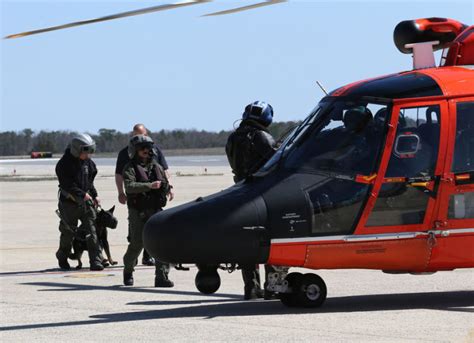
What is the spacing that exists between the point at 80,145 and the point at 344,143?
5.99 meters

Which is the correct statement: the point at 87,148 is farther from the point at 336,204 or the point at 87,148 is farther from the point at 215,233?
the point at 336,204

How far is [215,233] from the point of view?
10906 millimetres

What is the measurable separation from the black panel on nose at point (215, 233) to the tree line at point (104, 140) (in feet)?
443

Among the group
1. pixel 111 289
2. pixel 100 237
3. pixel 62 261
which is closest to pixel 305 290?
pixel 111 289

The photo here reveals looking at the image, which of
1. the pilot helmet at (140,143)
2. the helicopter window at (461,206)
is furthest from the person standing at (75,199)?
the helicopter window at (461,206)

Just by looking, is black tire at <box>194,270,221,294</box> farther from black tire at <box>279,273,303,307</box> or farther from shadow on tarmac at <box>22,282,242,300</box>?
shadow on tarmac at <box>22,282,242,300</box>

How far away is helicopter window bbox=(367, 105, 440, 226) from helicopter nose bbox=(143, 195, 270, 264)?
44.5 inches

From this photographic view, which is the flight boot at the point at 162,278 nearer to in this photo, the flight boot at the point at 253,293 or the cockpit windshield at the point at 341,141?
the flight boot at the point at 253,293

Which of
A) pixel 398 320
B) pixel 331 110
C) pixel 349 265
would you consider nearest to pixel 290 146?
pixel 331 110

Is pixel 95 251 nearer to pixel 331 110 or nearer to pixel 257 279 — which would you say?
pixel 257 279

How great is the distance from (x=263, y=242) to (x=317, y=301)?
0.89 metres

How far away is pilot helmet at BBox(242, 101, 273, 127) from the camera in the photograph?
12.8m

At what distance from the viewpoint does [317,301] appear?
11445 mm

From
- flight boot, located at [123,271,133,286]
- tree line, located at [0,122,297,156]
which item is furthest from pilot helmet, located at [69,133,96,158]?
tree line, located at [0,122,297,156]
